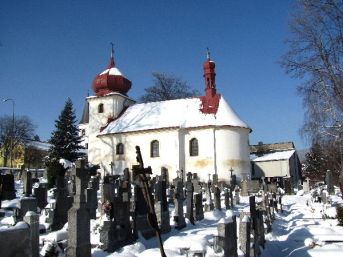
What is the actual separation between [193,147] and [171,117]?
357cm

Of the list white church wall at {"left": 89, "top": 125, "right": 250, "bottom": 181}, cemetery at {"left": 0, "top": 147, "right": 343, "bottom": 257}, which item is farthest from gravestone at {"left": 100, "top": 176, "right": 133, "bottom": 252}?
white church wall at {"left": 89, "top": 125, "right": 250, "bottom": 181}

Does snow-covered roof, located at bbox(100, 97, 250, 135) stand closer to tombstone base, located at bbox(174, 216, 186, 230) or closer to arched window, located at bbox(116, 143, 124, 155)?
arched window, located at bbox(116, 143, 124, 155)

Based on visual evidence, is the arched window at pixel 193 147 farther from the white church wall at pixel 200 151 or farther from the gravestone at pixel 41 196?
the gravestone at pixel 41 196

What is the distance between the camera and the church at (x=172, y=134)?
33.7m

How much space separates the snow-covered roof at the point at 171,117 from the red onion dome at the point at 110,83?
2.58 meters

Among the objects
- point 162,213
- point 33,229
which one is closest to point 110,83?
point 162,213

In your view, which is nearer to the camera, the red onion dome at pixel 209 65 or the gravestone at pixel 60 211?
the gravestone at pixel 60 211

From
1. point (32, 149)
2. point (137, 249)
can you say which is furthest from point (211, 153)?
point (32, 149)

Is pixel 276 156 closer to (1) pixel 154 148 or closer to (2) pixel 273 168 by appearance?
(2) pixel 273 168

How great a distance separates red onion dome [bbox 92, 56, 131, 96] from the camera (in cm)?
3997

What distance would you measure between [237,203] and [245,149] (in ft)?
46.5

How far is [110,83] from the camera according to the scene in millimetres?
39969

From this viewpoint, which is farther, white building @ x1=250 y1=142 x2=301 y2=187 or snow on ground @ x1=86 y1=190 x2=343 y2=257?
white building @ x1=250 y1=142 x2=301 y2=187

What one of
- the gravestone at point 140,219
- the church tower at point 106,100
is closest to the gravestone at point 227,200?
the gravestone at point 140,219
